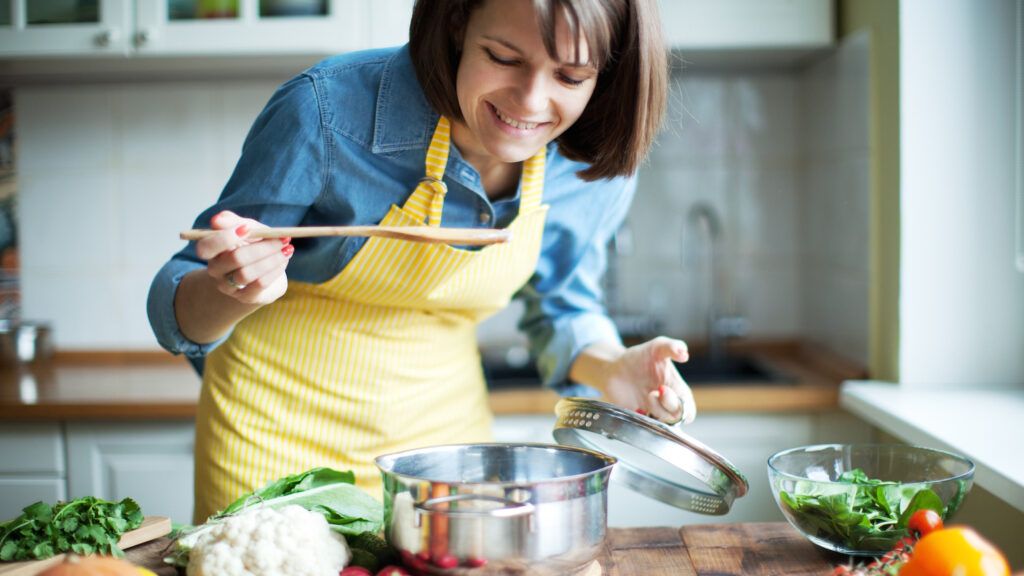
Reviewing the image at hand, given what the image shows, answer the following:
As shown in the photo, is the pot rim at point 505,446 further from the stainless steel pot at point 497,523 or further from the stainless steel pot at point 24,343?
the stainless steel pot at point 24,343

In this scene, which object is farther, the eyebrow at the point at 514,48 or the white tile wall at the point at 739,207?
the white tile wall at the point at 739,207

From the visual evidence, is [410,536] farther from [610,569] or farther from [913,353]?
[913,353]

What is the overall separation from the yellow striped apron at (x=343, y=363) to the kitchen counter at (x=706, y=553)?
0.95 feet

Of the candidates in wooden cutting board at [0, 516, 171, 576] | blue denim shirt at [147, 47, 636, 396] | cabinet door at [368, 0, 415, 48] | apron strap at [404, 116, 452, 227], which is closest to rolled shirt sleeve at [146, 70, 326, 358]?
blue denim shirt at [147, 47, 636, 396]

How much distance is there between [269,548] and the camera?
2.72 feet

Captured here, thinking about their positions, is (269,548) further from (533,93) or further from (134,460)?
(134,460)

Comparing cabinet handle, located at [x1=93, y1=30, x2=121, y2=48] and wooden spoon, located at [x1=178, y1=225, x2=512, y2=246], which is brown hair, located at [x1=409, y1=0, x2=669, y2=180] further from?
cabinet handle, located at [x1=93, y1=30, x2=121, y2=48]

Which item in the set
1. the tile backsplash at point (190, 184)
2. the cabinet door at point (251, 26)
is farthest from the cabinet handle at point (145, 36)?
the tile backsplash at point (190, 184)

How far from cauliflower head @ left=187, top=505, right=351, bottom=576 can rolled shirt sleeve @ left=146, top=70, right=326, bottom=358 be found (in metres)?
0.34

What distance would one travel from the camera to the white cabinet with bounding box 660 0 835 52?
6.97ft

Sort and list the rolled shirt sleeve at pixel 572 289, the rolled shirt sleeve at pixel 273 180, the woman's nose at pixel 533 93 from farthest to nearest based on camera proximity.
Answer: the rolled shirt sleeve at pixel 572 289, the rolled shirt sleeve at pixel 273 180, the woman's nose at pixel 533 93

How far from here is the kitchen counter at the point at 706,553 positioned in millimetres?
948

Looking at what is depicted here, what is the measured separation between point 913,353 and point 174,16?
5.54 feet

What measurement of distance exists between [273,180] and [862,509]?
2.39 feet
